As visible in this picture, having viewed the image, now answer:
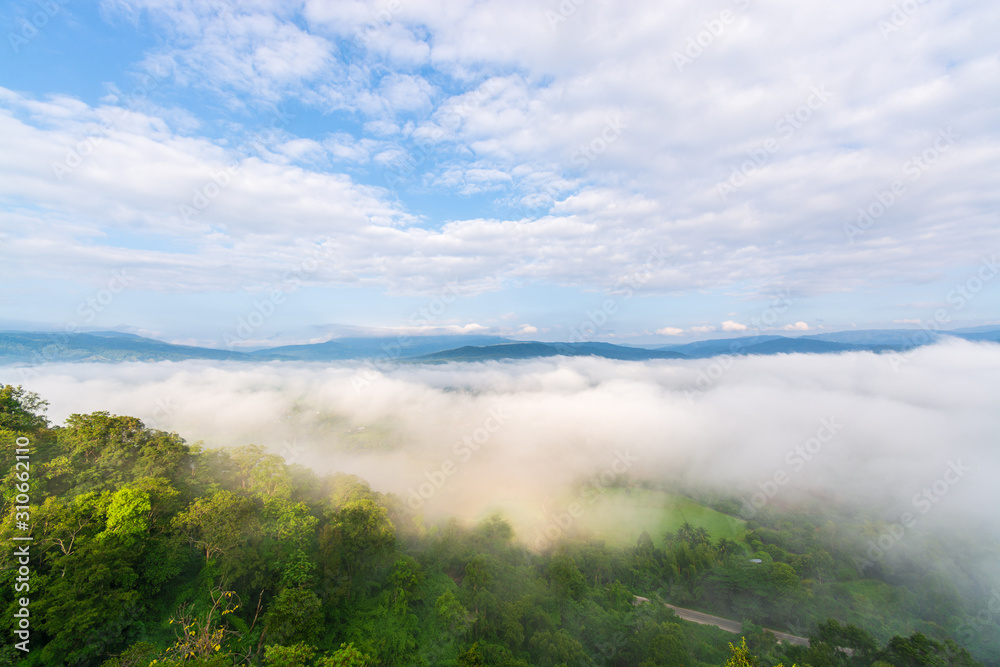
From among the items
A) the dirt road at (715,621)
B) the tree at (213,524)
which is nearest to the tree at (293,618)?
the tree at (213,524)

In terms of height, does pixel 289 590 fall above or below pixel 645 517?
above

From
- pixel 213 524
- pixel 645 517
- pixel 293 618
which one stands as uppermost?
pixel 213 524

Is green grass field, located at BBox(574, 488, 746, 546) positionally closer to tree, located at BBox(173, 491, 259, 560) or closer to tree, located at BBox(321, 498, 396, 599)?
tree, located at BBox(321, 498, 396, 599)

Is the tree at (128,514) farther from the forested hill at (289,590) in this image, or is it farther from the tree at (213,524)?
the tree at (213,524)

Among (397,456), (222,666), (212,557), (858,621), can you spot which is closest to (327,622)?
Answer: (212,557)

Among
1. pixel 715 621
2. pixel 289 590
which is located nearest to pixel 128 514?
pixel 289 590

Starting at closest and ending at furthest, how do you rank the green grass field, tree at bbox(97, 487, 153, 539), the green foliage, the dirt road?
the green foliage → tree at bbox(97, 487, 153, 539) → the dirt road → the green grass field

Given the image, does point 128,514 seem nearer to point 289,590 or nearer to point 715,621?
point 289,590

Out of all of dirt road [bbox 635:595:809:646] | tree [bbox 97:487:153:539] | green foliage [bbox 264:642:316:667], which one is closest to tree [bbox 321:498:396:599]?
tree [bbox 97:487:153:539]
